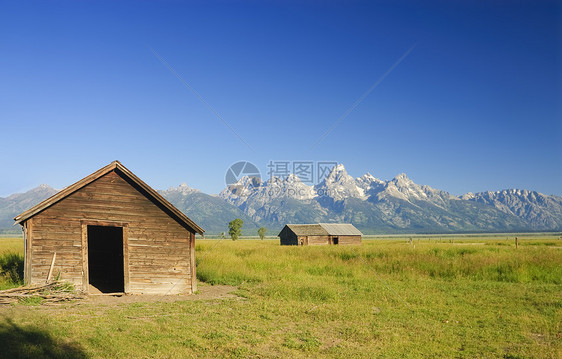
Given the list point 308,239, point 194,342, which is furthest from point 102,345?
point 308,239

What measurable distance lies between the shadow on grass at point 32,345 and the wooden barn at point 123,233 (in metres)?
7.54

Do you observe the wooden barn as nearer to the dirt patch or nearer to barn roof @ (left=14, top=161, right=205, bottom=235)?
barn roof @ (left=14, top=161, right=205, bottom=235)

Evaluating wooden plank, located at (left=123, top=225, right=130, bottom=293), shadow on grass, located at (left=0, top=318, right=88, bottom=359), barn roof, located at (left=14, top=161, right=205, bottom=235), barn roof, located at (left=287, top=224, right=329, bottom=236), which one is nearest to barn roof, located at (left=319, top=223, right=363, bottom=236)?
barn roof, located at (left=287, top=224, right=329, bottom=236)

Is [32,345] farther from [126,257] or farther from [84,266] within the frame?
[126,257]

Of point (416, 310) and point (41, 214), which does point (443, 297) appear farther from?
point (41, 214)

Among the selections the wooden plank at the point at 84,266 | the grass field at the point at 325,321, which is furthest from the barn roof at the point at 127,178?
the grass field at the point at 325,321

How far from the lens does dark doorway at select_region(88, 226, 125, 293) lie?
79.2 ft

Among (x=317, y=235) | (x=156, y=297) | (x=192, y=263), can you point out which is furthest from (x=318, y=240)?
(x=156, y=297)

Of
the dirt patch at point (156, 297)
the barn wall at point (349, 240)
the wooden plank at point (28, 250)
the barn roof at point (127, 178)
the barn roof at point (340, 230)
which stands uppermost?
the barn roof at point (127, 178)

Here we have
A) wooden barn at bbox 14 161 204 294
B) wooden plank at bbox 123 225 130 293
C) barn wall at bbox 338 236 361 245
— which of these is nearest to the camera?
wooden barn at bbox 14 161 204 294

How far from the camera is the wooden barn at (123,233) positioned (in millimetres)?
17484

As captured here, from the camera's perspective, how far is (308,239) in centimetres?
7425

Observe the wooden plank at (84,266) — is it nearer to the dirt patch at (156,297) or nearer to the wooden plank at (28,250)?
the dirt patch at (156,297)

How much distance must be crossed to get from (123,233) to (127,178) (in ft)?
8.31
